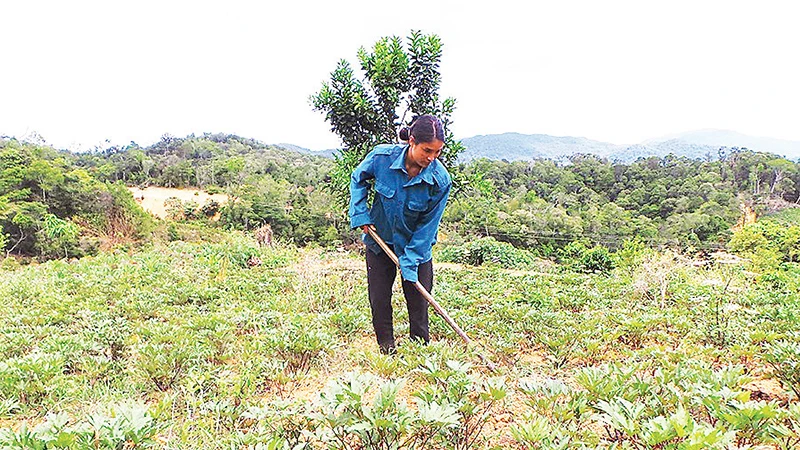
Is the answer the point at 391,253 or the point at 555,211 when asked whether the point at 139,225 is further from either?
the point at 555,211

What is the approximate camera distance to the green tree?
5219 millimetres

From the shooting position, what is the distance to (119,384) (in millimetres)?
2521

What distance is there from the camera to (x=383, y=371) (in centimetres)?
223

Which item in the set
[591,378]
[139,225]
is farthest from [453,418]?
[139,225]

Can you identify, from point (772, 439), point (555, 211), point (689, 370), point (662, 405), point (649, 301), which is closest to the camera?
point (772, 439)

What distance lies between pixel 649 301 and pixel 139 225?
17273 millimetres

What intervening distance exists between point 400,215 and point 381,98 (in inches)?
116

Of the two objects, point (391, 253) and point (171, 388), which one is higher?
point (391, 253)

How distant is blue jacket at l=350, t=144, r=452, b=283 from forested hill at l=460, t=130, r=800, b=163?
5116cm

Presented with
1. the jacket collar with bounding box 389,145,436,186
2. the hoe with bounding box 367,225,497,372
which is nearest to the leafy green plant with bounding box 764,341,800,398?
the hoe with bounding box 367,225,497,372

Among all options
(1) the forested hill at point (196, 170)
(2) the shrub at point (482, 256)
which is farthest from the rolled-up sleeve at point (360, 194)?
(1) the forested hill at point (196, 170)

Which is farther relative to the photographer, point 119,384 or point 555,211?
point 555,211

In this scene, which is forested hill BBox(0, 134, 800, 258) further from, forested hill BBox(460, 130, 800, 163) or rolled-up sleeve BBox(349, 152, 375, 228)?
forested hill BBox(460, 130, 800, 163)

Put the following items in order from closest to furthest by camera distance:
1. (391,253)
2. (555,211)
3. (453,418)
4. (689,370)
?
(453,418) < (689,370) < (391,253) < (555,211)
